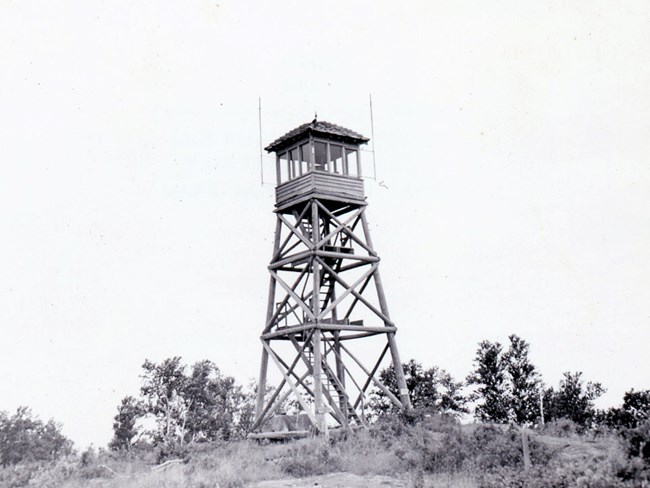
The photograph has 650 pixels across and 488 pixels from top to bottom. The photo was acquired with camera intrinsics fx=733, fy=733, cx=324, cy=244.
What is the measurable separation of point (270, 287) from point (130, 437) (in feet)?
95.6

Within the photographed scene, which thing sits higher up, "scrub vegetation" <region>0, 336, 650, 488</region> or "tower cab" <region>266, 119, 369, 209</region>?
"tower cab" <region>266, 119, 369, 209</region>

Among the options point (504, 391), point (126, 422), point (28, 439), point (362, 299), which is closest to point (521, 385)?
point (504, 391)

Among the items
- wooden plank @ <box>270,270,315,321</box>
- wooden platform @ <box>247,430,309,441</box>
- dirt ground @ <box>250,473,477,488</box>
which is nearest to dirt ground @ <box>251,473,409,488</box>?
dirt ground @ <box>250,473,477,488</box>

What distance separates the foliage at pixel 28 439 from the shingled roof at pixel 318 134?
147 ft

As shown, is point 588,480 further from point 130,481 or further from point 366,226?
point 366,226

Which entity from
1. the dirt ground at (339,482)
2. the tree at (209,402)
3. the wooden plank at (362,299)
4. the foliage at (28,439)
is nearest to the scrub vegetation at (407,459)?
the dirt ground at (339,482)

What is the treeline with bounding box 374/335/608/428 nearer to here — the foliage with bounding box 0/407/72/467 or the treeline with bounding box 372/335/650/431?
the treeline with bounding box 372/335/650/431

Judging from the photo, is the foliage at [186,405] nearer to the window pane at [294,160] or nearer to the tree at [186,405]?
the tree at [186,405]

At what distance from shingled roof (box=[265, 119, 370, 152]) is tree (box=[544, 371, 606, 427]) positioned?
53.5 feet

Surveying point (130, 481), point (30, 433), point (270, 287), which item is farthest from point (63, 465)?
point (30, 433)

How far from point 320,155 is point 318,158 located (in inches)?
15.2

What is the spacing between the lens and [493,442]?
16047 millimetres

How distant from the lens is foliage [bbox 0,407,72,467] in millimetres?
60906

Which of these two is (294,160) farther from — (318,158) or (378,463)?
(378,463)
